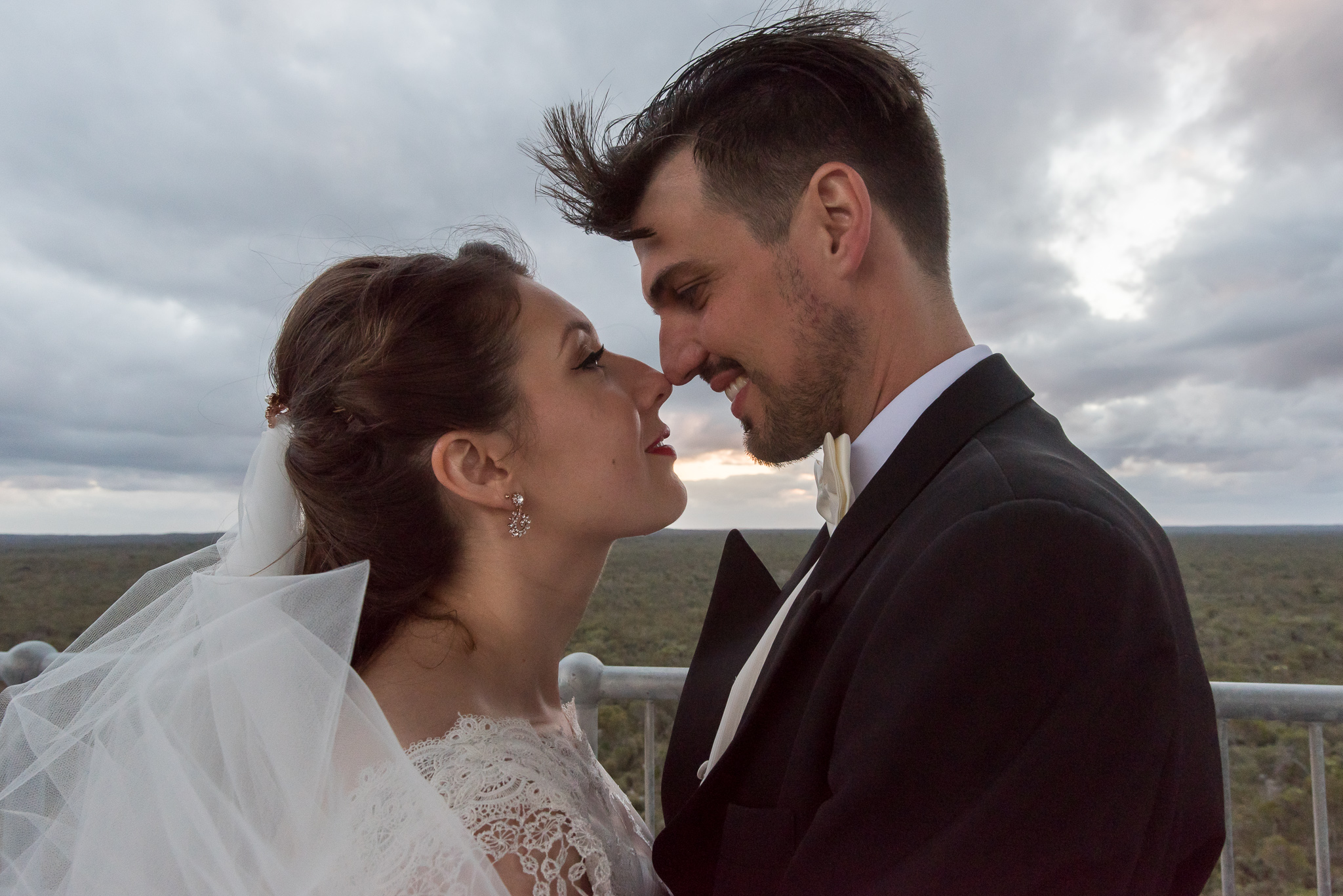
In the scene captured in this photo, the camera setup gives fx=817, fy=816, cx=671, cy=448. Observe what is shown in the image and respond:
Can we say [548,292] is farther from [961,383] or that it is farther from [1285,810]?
[1285,810]

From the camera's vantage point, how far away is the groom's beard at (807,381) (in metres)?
1.73

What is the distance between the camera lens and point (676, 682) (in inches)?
90.6

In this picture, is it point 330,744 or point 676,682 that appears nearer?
point 330,744

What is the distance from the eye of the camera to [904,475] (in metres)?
1.39

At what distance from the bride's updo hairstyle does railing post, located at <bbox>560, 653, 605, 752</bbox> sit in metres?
0.55

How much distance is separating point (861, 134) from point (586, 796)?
5.06 feet

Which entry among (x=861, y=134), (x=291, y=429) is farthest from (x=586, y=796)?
(x=861, y=134)

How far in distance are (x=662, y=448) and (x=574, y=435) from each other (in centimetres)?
30

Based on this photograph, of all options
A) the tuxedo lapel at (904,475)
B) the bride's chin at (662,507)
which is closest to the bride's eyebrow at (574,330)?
the bride's chin at (662,507)

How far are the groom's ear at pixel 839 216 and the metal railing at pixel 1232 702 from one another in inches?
48.7

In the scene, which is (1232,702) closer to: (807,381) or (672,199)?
(807,381)

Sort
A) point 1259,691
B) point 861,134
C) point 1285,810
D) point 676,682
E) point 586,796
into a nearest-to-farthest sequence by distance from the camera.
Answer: point 586,796 → point 861,134 → point 1259,691 → point 676,682 → point 1285,810

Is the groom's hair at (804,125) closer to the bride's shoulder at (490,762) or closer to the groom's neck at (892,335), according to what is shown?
the groom's neck at (892,335)

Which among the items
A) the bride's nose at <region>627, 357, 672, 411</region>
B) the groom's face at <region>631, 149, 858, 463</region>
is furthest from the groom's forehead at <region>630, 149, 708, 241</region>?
the bride's nose at <region>627, 357, 672, 411</region>
